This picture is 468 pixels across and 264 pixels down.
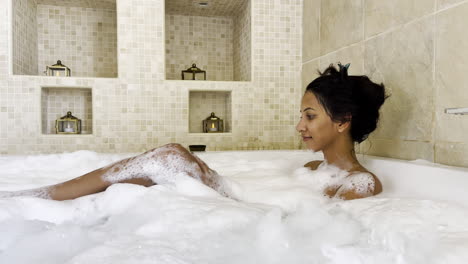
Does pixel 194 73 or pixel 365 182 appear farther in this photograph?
pixel 194 73

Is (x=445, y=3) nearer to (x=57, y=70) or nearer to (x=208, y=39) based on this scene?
(x=208, y=39)

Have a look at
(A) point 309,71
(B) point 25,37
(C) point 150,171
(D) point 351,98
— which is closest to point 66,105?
(B) point 25,37

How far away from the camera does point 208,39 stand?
130 inches

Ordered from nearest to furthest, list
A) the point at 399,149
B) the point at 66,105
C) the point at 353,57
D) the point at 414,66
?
the point at 414,66 → the point at 399,149 → the point at 353,57 → the point at 66,105

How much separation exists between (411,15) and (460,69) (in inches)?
15.8

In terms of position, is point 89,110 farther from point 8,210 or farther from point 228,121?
point 8,210

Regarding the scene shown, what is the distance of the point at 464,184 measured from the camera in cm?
122

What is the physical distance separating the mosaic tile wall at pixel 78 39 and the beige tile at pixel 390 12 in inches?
83.5

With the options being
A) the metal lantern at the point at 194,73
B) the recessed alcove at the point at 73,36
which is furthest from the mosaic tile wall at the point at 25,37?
the metal lantern at the point at 194,73

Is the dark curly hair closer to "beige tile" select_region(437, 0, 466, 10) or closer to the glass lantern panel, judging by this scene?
"beige tile" select_region(437, 0, 466, 10)

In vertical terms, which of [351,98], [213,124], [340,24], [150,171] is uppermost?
[340,24]

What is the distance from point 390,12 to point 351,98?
2.11 ft

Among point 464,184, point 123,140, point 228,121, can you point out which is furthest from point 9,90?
point 464,184

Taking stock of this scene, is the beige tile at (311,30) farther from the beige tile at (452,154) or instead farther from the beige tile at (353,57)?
the beige tile at (452,154)
